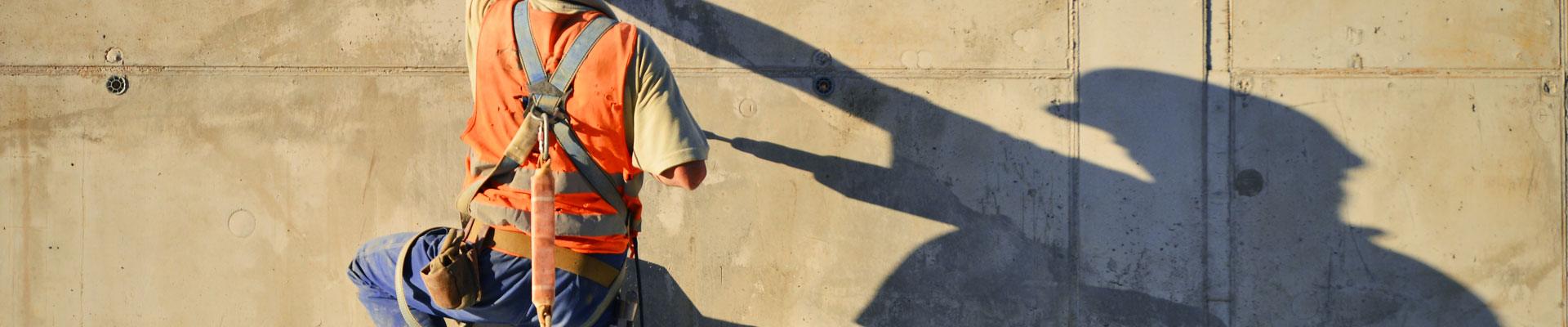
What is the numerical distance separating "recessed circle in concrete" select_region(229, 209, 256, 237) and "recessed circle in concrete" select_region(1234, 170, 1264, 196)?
3.64 meters

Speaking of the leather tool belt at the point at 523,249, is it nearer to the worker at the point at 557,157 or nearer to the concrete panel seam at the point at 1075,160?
the worker at the point at 557,157

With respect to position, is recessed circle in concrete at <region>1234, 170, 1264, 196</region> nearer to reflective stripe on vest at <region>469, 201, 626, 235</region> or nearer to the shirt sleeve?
the shirt sleeve

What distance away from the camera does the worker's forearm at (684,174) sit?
10.1ft

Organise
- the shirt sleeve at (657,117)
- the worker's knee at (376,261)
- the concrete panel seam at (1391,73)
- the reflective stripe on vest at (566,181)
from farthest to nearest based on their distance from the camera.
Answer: the concrete panel seam at (1391,73) → the worker's knee at (376,261) → the reflective stripe on vest at (566,181) → the shirt sleeve at (657,117)

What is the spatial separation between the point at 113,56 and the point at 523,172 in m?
2.01

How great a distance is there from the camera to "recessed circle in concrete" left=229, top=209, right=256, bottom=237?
419 cm

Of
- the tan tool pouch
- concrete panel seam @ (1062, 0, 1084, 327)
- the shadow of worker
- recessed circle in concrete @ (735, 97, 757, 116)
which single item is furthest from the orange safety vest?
the shadow of worker

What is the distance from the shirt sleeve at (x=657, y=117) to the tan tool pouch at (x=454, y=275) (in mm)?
607

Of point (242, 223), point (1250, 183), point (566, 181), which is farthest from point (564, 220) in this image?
point (1250, 183)

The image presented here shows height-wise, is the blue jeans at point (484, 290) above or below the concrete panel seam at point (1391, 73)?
below

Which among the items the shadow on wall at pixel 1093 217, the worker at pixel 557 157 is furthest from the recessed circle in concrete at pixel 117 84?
the shadow on wall at pixel 1093 217

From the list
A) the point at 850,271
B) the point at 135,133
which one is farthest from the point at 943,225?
the point at 135,133

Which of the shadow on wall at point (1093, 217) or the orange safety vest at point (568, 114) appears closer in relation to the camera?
the orange safety vest at point (568, 114)

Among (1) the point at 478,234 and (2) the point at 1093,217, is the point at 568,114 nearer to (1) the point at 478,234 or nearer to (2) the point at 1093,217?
(1) the point at 478,234
